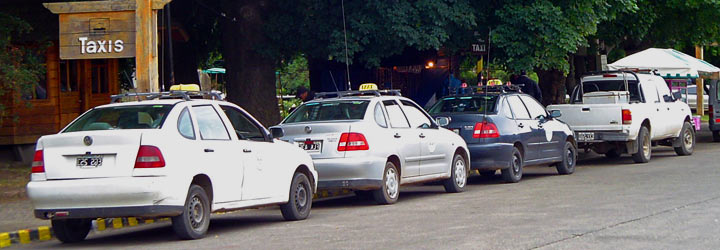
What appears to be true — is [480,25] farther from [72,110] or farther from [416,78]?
[72,110]

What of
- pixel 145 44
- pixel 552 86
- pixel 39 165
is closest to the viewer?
pixel 39 165

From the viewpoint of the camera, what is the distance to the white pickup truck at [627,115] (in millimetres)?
20016

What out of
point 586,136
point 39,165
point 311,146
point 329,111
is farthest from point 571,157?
point 39,165

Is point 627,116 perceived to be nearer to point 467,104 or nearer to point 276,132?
point 467,104

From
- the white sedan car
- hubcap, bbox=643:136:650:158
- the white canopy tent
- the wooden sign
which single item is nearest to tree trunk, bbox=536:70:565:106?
the white canopy tent

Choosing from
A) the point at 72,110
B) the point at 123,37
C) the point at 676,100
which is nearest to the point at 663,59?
the point at 676,100

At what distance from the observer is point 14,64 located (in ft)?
52.9

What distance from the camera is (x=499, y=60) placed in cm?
2231

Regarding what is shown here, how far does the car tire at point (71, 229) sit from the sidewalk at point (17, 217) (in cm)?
104

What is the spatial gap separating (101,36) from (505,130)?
6.42 m

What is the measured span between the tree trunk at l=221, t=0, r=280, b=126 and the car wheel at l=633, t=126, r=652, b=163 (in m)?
7.40

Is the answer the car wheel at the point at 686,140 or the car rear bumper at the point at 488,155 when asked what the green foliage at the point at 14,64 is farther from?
the car wheel at the point at 686,140

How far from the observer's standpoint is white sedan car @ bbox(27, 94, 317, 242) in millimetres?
9883

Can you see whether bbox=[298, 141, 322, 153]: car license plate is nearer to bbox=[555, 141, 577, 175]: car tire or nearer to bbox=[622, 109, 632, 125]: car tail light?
bbox=[555, 141, 577, 175]: car tire
